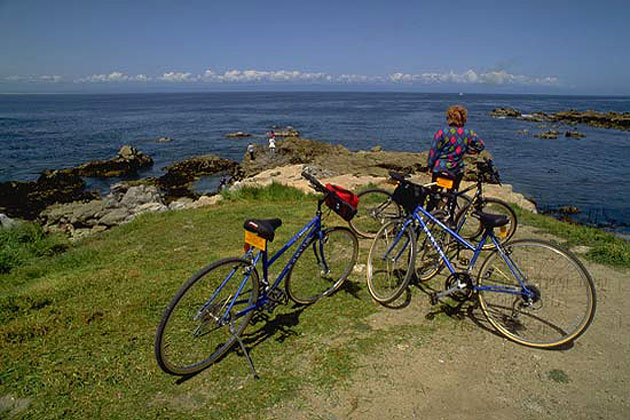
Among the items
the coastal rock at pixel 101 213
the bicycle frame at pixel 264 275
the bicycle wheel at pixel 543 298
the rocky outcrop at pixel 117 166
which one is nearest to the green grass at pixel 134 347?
the bicycle frame at pixel 264 275

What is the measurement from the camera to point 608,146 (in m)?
37.7

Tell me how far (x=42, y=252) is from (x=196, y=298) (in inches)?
234

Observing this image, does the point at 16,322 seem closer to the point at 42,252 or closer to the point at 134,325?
the point at 134,325

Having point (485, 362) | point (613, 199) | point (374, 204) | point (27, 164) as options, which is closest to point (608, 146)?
point (613, 199)

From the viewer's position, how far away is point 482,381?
3557 millimetres

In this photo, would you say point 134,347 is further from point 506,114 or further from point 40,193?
point 506,114

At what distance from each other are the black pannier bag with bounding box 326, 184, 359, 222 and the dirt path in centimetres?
145

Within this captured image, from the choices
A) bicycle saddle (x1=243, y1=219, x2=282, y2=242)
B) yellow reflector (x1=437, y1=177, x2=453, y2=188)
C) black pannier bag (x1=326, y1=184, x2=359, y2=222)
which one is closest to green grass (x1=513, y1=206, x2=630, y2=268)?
yellow reflector (x1=437, y1=177, x2=453, y2=188)

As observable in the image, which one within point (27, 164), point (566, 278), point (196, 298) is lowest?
point (27, 164)

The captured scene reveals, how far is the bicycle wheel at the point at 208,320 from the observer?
12.0ft

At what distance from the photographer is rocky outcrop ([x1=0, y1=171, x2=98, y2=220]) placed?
66.6 ft

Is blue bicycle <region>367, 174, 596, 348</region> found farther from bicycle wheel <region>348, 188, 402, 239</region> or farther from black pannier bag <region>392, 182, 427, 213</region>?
bicycle wheel <region>348, 188, 402, 239</region>

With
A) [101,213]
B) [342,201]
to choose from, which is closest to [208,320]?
[342,201]

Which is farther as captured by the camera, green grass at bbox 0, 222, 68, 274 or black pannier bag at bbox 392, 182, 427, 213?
green grass at bbox 0, 222, 68, 274
